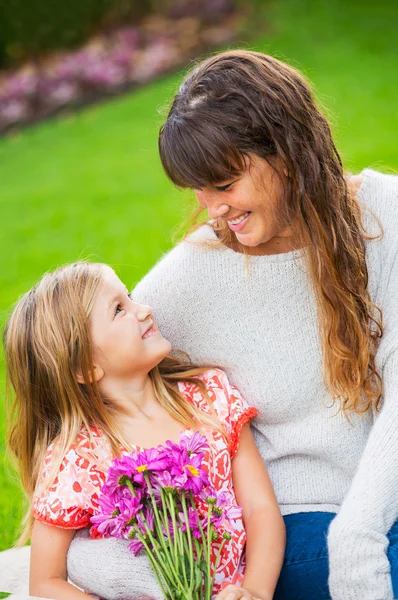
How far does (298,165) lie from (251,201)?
0.14m

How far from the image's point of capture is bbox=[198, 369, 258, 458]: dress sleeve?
7.42 ft

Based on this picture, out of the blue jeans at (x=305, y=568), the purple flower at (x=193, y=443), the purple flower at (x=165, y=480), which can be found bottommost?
the blue jeans at (x=305, y=568)

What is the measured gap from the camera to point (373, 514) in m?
1.97

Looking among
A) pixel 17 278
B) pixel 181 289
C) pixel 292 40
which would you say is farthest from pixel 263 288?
pixel 292 40

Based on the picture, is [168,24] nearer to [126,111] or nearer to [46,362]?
[126,111]

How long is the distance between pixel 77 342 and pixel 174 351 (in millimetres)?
328

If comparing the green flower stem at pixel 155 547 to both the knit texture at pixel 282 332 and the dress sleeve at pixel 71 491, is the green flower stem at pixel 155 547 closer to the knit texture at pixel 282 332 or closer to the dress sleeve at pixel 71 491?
the dress sleeve at pixel 71 491

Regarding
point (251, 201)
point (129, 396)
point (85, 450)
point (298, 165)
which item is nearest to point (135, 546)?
point (85, 450)

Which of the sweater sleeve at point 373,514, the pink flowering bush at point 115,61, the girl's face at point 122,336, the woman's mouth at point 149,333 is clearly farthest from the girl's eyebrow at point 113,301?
the pink flowering bush at point 115,61

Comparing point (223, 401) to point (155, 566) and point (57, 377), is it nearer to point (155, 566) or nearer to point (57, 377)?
point (57, 377)

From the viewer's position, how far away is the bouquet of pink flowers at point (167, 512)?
1810mm

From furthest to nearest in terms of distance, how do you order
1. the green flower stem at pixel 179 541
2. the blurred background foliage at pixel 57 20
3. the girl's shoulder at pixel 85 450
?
the blurred background foliage at pixel 57 20
the girl's shoulder at pixel 85 450
the green flower stem at pixel 179 541

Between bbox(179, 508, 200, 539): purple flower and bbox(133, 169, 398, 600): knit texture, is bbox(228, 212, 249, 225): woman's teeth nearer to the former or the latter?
bbox(133, 169, 398, 600): knit texture

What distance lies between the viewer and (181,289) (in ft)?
7.67
